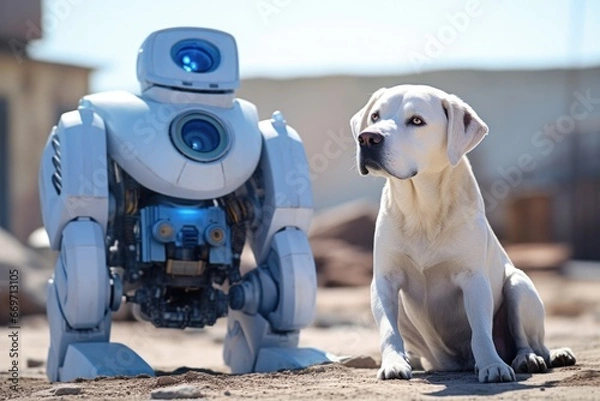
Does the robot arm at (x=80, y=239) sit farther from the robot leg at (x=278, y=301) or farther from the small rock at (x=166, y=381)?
the small rock at (x=166, y=381)

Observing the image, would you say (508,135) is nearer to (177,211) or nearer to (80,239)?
(177,211)

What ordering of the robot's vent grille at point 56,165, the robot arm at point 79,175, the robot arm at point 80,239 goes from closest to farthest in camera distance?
the robot arm at point 80,239
the robot arm at point 79,175
the robot's vent grille at point 56,165

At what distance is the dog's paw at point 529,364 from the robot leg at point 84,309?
1.98 m

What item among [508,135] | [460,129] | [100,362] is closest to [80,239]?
[100,362]

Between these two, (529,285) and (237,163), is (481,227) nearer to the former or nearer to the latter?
(529,285)

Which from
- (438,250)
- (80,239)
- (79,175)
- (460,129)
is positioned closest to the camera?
(460,129)

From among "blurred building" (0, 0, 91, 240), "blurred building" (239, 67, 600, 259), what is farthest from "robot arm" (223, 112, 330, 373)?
"blurred building" (239, 67, 600, 259)

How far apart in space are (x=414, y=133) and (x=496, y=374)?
47.3 inches

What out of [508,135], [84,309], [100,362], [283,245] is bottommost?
[100,362]

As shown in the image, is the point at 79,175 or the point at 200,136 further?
the point at 200,136

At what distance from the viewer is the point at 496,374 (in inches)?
199

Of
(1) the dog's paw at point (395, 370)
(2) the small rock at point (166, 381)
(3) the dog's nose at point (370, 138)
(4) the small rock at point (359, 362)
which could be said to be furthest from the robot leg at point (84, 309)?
(3) the dog's nose at point (370, 138)

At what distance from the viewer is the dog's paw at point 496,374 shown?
5.06 m

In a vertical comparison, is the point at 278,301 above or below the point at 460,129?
below
